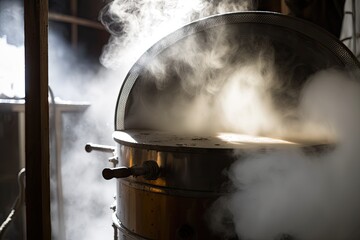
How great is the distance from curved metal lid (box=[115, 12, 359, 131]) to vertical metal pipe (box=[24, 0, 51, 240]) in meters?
0.72

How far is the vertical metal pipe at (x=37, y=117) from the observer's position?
1538 millimetres

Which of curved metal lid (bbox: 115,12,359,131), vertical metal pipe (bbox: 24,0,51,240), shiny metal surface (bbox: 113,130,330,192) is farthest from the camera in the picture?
curved metal lid (bbox: 115,12,359,131)

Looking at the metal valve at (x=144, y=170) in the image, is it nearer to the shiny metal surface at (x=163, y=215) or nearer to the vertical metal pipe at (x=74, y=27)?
the shiny metal surface at (x=163, y=215)

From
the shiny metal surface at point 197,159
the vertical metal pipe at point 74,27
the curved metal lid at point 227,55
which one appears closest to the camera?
the shiny metal surface at point 197,159

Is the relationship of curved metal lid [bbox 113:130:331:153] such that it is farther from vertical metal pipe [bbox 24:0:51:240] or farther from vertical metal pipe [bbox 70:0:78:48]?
vertical metal pipe [bbox 70:0:78:48]

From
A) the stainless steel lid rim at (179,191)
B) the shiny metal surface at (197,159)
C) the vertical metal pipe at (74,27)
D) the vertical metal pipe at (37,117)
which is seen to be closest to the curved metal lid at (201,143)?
the shiny metal surface at (197,159)

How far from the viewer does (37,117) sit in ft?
5.11

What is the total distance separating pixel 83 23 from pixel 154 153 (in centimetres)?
338

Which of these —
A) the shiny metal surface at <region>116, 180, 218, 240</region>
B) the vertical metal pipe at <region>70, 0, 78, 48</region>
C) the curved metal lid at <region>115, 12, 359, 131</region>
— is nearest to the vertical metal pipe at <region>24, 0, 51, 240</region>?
the shiny metal surface at <region>116, 180, 218, 240</region>

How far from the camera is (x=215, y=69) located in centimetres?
214

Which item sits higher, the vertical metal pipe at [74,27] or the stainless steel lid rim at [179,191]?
the vertical metal pipe at [74,27]

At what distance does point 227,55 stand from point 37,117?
1.13 m

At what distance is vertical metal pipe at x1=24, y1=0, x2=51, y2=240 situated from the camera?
1.54m

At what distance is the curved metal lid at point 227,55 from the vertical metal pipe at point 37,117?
28.3 inches
